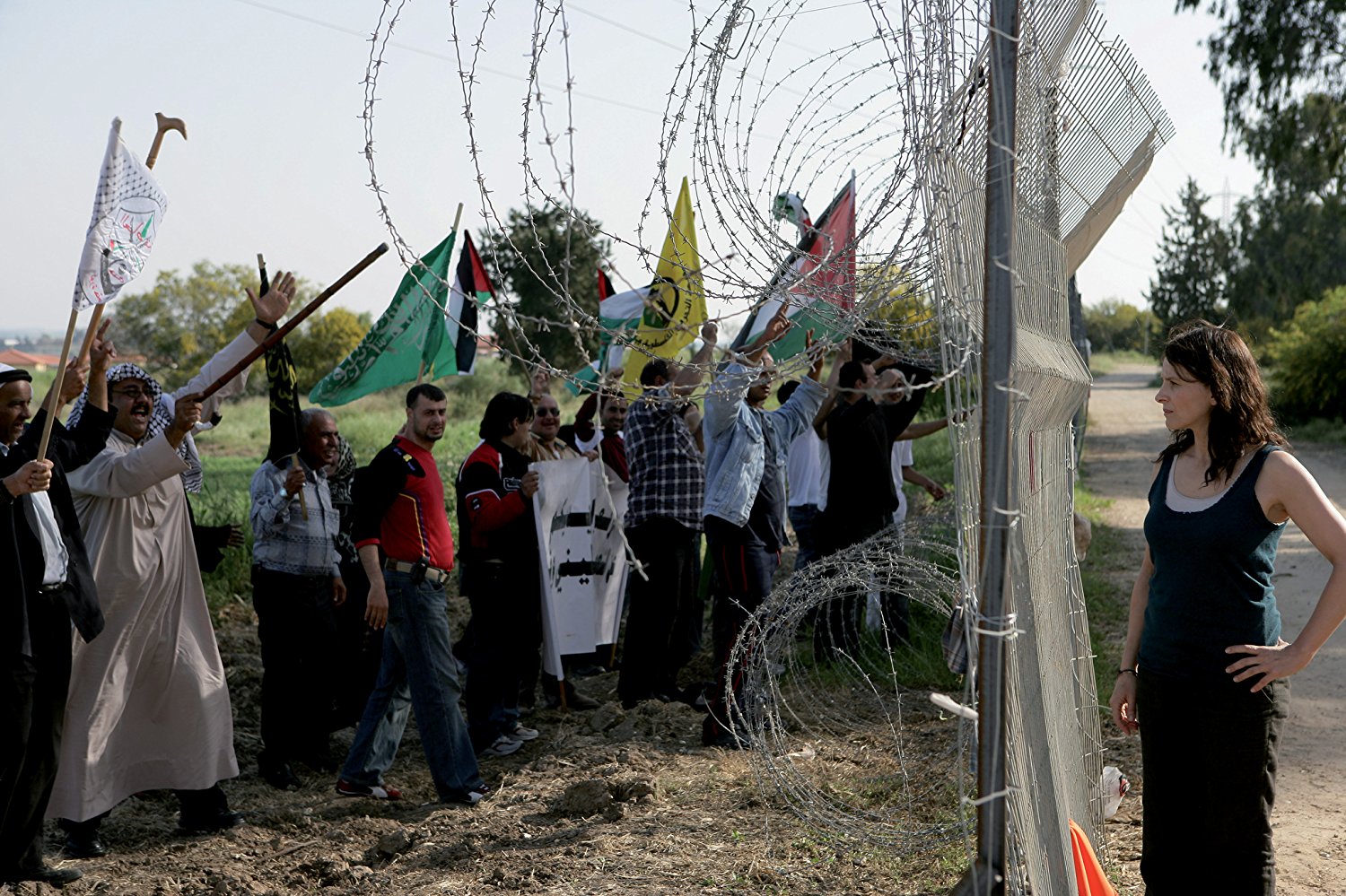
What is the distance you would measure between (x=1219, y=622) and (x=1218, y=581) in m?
0.11

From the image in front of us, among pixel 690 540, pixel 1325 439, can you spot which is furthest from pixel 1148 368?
pixel 690 540

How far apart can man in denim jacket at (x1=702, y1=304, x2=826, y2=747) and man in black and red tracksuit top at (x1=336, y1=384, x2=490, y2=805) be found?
1.37 metres

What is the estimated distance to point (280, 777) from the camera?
6.28 meters

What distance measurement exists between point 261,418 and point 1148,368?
2442 inches

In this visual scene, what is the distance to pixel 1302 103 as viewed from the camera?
872 inches

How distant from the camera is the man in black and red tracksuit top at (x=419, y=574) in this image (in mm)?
5641

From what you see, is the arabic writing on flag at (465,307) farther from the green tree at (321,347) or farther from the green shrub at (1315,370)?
the green tree at (321,347)

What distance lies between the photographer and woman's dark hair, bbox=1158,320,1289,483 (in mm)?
3221

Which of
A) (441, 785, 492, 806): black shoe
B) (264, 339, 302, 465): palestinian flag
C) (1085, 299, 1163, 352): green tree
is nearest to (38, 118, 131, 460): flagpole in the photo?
(264, 339, 302, 465): palestinian flag

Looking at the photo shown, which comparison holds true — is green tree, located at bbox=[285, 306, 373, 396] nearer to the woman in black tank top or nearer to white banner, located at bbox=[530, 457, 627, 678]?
white banner, located at bbox=[530, 457, 627, 678]

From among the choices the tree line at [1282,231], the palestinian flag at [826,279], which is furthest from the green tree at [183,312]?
the palestinian flag at [826,279]

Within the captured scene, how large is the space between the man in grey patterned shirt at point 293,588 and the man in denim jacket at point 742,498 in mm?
2028

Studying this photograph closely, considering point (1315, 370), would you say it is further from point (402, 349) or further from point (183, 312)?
point (183, 312)

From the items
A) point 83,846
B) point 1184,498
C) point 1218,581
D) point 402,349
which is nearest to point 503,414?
point 402,349
